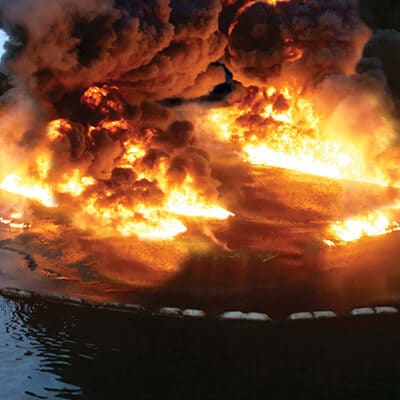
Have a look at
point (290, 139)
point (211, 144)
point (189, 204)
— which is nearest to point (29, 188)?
point (189, 204)

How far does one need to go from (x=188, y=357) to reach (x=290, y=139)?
1854 cm

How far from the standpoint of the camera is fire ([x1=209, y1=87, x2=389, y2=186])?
101 feet

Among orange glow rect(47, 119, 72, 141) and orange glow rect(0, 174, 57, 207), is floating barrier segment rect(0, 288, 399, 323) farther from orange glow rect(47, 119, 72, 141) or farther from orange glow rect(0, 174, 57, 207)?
orange glow rect(47, 119, 72, 141)

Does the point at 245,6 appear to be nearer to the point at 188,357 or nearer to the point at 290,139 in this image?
the point at 290,139

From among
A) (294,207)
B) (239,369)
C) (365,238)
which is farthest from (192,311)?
(294,207)

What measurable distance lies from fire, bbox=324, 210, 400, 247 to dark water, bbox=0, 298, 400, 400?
5.72 metres

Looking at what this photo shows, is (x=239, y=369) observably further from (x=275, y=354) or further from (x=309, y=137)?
(x=309, y=137)

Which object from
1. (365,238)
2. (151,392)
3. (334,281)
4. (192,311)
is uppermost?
(365,238)

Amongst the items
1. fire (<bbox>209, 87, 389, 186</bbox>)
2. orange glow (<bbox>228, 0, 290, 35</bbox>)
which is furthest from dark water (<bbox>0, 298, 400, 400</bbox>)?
orange glow (<bbox>228, 0, 290, 35</bbox>)

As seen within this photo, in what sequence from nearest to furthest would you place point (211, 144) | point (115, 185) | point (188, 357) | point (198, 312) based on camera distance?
1. point (188, 357)
2. point (198, 312)
3. point (115, 185)
4. point (211, 144)

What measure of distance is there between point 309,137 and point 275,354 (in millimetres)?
17592

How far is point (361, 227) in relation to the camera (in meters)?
24.0

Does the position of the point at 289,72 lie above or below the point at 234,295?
above

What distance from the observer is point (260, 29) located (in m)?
32.2
